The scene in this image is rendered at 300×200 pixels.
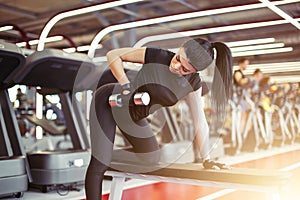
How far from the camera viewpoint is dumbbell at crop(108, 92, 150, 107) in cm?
216

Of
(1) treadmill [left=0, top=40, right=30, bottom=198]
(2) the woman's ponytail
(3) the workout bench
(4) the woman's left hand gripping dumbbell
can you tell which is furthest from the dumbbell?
(1) treadmill [left=0, top=40, right=30, bottom=198]

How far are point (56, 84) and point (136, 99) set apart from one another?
6.53ft

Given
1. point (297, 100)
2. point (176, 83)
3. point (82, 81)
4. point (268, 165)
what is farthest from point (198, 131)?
point (297, 100)

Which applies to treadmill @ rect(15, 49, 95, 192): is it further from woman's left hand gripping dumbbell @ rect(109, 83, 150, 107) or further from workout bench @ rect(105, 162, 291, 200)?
woman's left hand gripping dumbbell @ rect(109, 83, 150, 107)

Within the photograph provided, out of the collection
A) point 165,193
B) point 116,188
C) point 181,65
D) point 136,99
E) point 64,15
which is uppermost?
point 64,15

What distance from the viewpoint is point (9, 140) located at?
380cm

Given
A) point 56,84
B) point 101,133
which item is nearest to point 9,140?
point 56,84

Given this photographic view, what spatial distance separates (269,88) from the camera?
26.4 ft

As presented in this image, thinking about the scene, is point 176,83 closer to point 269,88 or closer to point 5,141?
point 5,141

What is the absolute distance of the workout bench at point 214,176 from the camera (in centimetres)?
207

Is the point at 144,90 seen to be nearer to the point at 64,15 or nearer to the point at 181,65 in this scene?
the point at 181,65

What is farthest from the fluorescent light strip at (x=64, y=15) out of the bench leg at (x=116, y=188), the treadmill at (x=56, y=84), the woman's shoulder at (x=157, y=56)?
the woman's shoulder at (x=157, y=56)

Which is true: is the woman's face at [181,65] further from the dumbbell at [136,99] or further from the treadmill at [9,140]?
the treadmill at [9,140]

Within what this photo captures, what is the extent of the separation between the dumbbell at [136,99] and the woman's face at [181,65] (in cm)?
21
